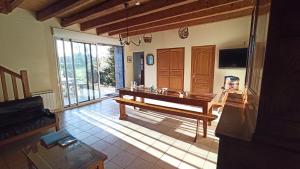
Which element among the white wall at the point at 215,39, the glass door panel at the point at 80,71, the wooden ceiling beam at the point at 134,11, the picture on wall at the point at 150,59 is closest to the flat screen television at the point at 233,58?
the white wall at the point at 215,39

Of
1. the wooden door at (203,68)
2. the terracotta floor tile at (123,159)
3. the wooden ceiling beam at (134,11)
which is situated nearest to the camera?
the terracotta floor tile at (123,159)

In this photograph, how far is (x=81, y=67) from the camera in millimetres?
4973

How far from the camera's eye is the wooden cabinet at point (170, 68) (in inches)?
225

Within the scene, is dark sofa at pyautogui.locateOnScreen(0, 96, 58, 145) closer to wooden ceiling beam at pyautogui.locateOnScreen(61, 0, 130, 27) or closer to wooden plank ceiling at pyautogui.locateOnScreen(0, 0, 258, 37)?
wooden plank ceiling at pyautogui.locateOnScreen(0, 0, 258, 37)

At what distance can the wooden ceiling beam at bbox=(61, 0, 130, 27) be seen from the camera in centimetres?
291

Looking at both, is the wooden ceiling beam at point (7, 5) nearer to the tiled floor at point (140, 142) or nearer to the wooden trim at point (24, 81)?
the wooden trim at point (24, 81)

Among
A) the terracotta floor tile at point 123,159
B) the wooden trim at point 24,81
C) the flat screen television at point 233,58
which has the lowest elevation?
the terracotta floor tile at point 123,159

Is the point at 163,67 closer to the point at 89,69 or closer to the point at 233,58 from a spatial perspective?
the point at 233,58

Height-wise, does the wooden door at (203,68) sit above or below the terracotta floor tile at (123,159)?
above

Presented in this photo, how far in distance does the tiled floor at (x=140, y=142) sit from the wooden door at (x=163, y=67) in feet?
7.67

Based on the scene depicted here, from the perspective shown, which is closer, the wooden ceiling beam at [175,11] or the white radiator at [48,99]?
the wooden ceiling beam at [175,11]

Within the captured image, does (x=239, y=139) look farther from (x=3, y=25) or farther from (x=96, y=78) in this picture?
(x=96, y=78)

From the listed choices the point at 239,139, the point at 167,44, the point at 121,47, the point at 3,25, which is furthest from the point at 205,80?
the point at 3,25

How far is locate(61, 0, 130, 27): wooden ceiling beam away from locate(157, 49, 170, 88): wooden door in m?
3.12
